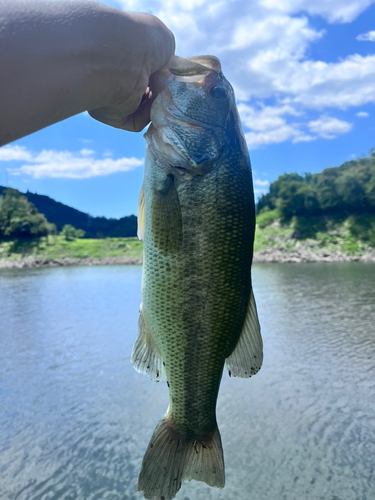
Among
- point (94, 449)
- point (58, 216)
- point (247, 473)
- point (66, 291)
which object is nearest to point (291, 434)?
point (247, 473)

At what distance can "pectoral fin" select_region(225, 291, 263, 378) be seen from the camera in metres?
2.38

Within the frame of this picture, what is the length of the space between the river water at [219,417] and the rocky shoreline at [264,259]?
5067 cm

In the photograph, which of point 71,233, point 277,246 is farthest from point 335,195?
point 71,233

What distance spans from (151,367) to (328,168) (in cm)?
10627

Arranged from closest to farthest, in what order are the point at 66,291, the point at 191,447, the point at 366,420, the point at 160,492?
the point at 160,492
the point at 191,447
the point at 366,420
the point at 66,291

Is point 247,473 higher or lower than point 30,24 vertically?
lower

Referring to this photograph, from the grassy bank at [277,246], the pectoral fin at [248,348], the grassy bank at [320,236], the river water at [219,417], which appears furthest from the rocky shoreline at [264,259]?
the pectoral fin at [248,348]

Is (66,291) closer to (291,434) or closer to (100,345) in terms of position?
(100,345)

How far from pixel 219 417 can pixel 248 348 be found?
7.45 metres

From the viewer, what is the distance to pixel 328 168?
99.9m

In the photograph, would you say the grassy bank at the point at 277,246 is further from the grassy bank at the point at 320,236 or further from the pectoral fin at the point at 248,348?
the pectoral fin at the point at 248,348

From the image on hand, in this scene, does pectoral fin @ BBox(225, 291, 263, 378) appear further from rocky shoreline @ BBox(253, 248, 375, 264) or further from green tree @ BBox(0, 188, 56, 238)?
green tree @ BBox(0, 188, 56, 238)

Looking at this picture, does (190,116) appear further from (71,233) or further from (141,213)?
(71,233)

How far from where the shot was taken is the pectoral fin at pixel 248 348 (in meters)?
2.38
